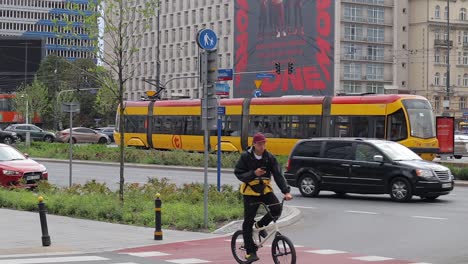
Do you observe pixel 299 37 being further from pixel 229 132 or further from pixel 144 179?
pixel 144 179

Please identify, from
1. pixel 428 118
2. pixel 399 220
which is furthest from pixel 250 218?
pixel 428 118

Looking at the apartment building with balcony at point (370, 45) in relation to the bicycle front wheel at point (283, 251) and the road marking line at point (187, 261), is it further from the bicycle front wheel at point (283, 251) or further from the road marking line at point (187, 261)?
the bicycle front wheel at point (283, 251)

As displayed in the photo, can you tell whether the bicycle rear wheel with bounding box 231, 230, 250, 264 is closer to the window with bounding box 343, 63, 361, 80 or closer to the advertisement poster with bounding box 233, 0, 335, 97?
the advertisement poster with bounding box 233, 0, 335, 97

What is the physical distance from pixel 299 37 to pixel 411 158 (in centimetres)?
9539

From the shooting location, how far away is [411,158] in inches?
853

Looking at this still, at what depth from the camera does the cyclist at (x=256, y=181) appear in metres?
10.4

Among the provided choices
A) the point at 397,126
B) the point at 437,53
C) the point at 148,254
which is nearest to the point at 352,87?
the point at 437,53

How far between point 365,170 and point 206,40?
7.62 metres

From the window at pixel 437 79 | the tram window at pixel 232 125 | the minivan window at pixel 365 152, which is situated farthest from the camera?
the window at pixel 437 79

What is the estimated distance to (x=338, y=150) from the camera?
73.5ft

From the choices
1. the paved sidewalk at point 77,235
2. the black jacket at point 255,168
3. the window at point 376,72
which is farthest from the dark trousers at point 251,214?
the window at point 376,72

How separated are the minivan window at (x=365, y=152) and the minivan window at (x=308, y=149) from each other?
1.35 metres

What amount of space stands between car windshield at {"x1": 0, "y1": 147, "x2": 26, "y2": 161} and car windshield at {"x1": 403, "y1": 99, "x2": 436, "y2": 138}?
58.3 feet

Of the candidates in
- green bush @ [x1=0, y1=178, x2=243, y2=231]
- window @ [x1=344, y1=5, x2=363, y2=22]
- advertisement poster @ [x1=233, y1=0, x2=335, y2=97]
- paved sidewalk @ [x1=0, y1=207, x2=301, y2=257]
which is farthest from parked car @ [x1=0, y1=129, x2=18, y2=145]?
window @ [x1=344, y1=5, x2=363, y2=22]
